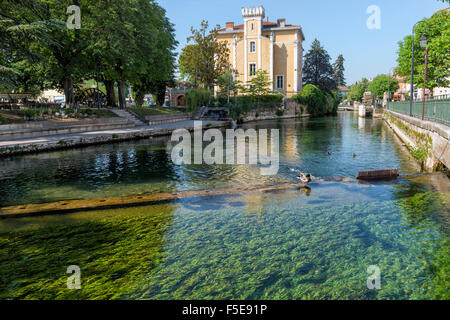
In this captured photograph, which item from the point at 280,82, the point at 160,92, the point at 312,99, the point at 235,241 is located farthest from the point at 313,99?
the point at 235,241

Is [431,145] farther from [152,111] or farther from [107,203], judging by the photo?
[152,111]

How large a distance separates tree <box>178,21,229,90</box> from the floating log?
1632 inches

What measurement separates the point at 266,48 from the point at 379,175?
49212mm

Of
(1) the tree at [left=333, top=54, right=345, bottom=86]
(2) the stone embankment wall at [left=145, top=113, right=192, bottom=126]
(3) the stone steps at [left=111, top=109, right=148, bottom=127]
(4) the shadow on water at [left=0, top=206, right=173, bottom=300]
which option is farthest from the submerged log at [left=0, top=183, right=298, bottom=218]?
→ (1) the tree at [left=333, top=54, right=345, bottom=86]

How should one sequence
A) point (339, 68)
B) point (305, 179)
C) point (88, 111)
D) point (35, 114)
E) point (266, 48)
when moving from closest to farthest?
point (305, 179) < point (35, 114) < point (88, 111) < point (266, 48) < point (339, 68)

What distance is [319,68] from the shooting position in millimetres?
75250

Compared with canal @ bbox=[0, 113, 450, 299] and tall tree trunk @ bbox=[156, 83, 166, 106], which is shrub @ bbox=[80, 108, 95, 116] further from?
tall tree trunk @ bbox=[156, 83, 166, 106]

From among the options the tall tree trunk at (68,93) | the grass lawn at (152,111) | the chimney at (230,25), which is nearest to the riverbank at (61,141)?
the tall tree trunk at (68,93)

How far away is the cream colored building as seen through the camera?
189ft

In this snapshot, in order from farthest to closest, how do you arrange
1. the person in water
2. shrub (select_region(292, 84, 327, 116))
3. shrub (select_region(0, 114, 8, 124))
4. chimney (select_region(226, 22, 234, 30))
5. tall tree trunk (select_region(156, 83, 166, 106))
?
chimney (select_region(226, 22, 234, 30)) → shrub (select_region(292, 84, 327, 116)) → tall tree trunk (select_region(156, 83, 166, 106)) → shrub (select_region(0, 114, 8, 124)) → the person in water

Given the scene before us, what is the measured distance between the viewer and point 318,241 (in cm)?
714

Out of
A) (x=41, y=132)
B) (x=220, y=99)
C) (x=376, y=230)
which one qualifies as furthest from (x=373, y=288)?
(x=220, y=99)

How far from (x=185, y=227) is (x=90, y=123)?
75.9 ft

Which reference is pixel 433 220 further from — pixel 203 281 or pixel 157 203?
pixel 157 203
